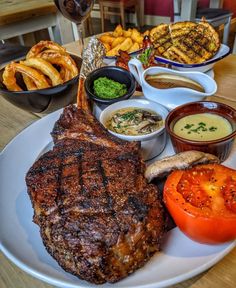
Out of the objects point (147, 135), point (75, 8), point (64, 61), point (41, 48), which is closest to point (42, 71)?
point (64, 61)

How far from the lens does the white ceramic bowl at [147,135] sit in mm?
1166

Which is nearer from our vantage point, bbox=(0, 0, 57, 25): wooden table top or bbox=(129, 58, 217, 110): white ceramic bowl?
bbox=(129, 58, 217, 110): white ceramic bowl

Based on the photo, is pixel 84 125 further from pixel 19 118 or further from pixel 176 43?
pixel 176 43

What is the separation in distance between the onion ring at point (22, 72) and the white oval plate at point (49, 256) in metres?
0.45

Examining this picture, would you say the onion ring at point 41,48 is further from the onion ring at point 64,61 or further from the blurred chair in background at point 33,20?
the blurred chair in background at point 33,20

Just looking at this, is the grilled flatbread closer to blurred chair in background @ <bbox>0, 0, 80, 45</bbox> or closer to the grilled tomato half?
the grilled tomato half

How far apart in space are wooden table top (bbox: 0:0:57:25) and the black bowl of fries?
85.0 inches

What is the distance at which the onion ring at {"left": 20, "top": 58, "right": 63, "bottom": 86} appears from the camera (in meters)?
1.38

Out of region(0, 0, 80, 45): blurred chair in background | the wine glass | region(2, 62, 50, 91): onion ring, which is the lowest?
region(0, 0, 80, 45): blurred chair in background

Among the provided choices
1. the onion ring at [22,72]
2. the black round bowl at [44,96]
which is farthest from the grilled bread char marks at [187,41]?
the onion ring at [22,72]

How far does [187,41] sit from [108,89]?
0.69 meters

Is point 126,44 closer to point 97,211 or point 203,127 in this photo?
point 203,127

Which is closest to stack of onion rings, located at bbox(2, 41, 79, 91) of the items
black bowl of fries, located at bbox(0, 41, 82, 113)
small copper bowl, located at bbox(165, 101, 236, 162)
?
black bowl of fries, located at bbox(0, 41, 82, 113)

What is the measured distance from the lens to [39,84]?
1.34m
